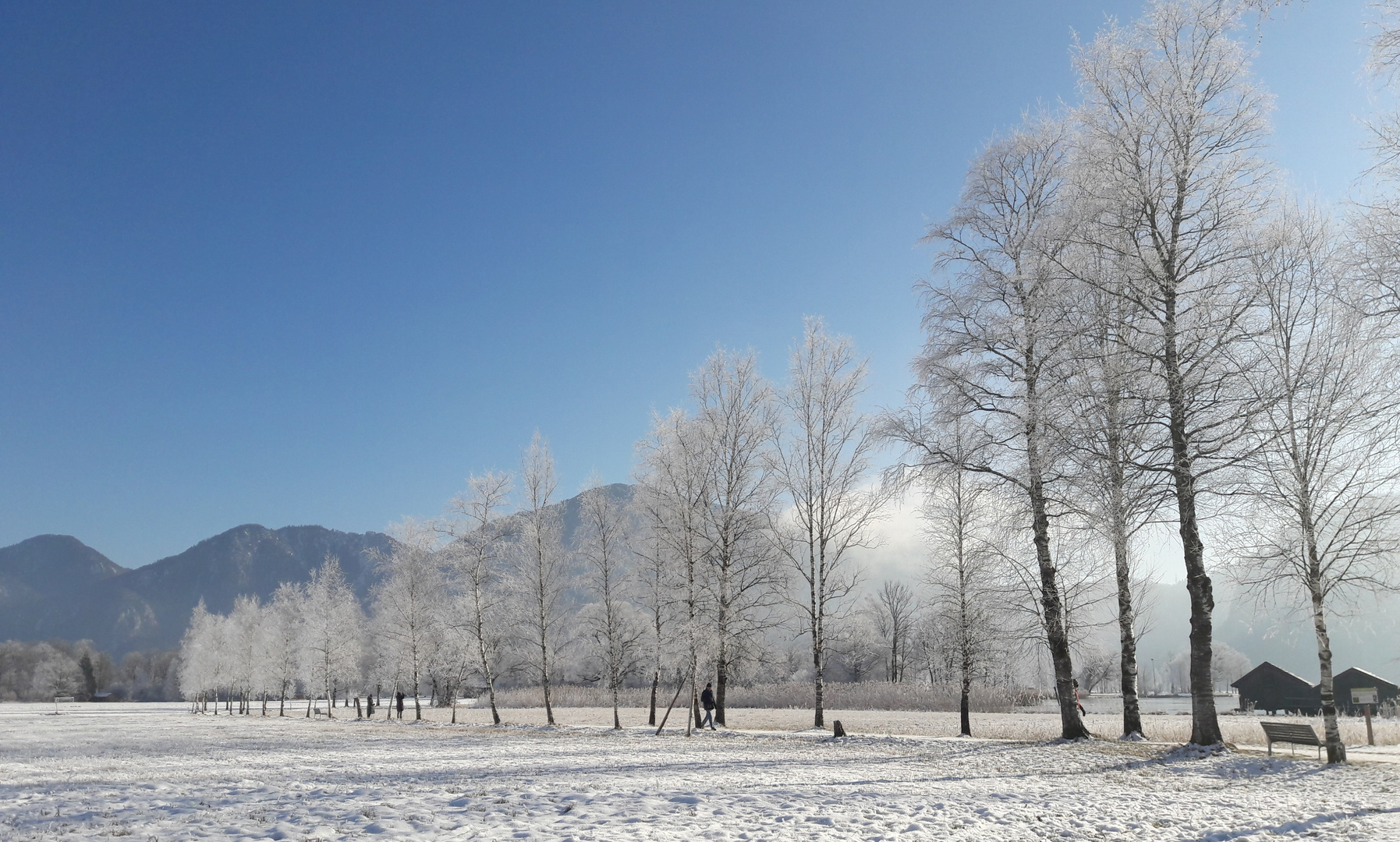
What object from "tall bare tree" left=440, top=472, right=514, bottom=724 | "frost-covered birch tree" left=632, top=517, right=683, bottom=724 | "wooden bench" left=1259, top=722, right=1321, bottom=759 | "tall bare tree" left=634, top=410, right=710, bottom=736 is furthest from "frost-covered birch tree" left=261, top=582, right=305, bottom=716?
"wooden bench" left=1259, top=722, right=1321, bottom=759

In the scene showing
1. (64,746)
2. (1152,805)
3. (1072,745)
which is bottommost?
(64,746)

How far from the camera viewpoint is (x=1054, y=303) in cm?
1512

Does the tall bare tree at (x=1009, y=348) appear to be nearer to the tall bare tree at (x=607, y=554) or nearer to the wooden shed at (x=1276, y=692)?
the tall bare tree at (x=607, y=554)

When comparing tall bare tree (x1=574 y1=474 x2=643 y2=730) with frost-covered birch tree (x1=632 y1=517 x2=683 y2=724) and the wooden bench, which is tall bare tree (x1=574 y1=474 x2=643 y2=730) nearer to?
frost-covered birch tree (x1=632 y1=517 x2=683 y2=724)

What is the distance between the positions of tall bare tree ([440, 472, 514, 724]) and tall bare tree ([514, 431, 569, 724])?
200 cm

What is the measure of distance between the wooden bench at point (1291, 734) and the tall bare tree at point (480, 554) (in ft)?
99.8

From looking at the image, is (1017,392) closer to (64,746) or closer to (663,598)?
(663,598)

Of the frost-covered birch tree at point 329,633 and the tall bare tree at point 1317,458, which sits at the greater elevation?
the tall bare tree at point 1317,458

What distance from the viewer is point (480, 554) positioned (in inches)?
1423

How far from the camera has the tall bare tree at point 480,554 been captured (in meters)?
36.0

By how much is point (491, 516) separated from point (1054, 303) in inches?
1146

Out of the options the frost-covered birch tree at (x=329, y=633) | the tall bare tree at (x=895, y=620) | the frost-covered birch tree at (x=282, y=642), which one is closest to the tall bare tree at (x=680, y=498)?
the frost-covered birch tree at (x=329, y=633)

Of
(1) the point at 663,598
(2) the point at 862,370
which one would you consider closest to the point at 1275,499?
(2) the point at 862,370

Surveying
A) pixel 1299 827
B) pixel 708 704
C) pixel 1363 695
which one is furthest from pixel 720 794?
pixel 1363 695
